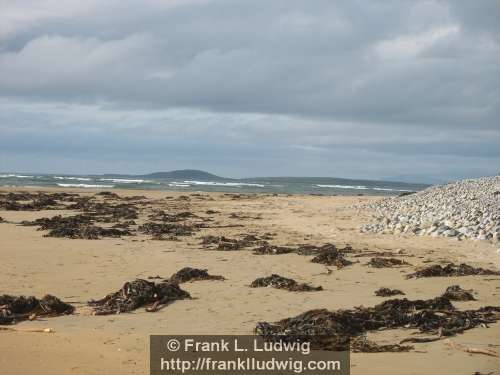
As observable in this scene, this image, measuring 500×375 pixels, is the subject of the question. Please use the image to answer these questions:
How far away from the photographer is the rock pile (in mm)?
14109

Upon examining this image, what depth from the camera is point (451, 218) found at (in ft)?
51.3

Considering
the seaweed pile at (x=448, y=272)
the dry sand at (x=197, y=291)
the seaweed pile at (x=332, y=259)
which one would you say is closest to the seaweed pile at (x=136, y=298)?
the dry sand at (x=197, y=291)

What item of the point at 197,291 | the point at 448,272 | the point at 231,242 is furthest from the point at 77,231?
the point at 448,272

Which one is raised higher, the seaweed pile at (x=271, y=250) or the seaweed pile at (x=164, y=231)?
the seaweed pile at (x=164, y=231)

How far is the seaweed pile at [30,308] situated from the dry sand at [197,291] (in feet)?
0.70

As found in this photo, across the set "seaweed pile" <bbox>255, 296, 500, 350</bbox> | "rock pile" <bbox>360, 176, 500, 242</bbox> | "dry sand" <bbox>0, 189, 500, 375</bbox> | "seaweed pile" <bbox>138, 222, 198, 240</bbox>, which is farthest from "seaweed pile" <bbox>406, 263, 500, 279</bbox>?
"seaweed pile" <bbox>138, 222, 198, 240</bbox>

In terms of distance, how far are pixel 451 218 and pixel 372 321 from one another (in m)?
10.5

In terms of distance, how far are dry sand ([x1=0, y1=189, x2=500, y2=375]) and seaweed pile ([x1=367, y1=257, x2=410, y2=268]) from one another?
23cm

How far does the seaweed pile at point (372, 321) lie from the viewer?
5.59m

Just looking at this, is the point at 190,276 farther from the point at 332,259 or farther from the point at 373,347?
the point at 373,347

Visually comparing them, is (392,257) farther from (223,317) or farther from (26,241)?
(26,241)

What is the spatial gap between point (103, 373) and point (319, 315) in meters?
2.38

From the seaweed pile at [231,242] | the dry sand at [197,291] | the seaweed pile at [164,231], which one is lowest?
the dry sand at [197,291]

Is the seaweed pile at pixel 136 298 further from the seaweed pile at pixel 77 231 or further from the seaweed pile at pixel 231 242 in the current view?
the seaweed pile at pixel 77 231
